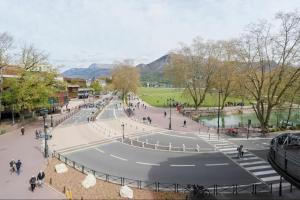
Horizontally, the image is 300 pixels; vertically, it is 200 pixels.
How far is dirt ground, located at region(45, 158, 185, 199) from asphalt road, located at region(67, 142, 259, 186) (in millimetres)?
2896

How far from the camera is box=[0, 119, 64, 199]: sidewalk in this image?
21016 millimetres

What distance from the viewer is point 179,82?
247 feet

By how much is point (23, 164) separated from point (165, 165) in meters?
14.3

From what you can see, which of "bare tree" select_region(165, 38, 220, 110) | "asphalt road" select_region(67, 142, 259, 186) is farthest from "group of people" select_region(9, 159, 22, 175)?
"bare tree" select_region(165, 38, 220, 110)

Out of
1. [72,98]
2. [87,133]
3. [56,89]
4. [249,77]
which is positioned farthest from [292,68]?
[72,98]

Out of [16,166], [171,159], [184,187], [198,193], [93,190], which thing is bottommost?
[184,187]

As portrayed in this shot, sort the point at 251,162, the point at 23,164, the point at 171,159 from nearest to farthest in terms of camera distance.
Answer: the point at 23,164 → the point at 251,162 → the point at 171,159

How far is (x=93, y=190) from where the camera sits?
21391mm

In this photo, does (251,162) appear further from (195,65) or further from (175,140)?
(195,65)

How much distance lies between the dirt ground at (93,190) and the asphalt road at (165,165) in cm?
290

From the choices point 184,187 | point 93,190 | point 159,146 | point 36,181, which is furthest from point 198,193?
point 159,146

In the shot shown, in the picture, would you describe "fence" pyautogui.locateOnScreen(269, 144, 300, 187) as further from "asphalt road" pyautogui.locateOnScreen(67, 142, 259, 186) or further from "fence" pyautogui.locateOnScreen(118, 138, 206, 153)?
"fence" pyautogui.locateOnScreen(118, 138, 206, 153)

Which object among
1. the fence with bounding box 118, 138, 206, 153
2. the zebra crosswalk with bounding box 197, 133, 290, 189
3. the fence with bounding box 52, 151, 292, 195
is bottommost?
the fence with bounding box 52, 151, 292, 195

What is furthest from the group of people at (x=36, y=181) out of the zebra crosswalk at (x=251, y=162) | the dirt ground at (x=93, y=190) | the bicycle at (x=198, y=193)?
the zebra crosswalk at (x=251, y=162)
